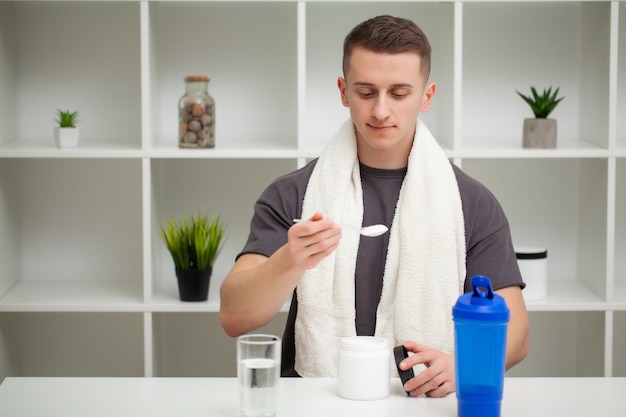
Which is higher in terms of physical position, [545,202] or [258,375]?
[545,202]

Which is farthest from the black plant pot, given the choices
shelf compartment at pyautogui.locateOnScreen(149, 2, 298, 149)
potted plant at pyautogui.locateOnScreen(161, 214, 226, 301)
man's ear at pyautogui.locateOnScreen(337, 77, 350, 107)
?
man's ear at pyautogui.locateOnScreen(337, 77, 350, 107)

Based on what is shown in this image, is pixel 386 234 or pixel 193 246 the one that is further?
pixel 193 246

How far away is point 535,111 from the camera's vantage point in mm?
2834

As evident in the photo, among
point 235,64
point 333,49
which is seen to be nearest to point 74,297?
point 235,64

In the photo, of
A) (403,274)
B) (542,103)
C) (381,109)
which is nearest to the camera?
(381,109)

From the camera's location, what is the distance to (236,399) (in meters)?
1.49

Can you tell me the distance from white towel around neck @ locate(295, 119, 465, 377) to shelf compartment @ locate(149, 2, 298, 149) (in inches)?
40.2

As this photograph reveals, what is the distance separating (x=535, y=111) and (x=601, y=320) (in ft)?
2.24

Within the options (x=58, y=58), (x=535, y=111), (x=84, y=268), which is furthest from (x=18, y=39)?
(x=535, y=111)

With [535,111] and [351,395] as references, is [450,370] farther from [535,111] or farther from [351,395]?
[535,111]

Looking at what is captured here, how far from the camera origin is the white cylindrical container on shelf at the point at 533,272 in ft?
8.96

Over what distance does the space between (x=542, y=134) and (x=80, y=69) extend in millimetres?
1515

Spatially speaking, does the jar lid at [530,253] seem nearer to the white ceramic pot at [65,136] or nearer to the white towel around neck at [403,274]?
the white towel around neck at [403,274]

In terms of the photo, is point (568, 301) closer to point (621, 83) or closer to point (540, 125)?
point (540, 125)
